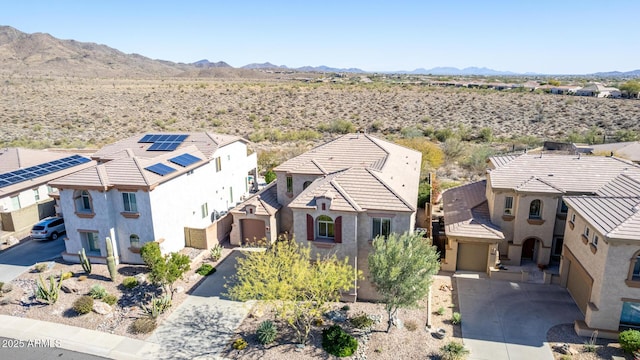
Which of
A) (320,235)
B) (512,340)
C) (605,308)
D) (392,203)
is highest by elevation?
(392,203)

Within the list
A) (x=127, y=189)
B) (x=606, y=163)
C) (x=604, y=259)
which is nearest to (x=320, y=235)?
(x=127, y=189)

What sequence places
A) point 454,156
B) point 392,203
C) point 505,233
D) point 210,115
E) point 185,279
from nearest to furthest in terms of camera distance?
point 392,203
point 185,279
point 505,233
point 454,156
point 210,115

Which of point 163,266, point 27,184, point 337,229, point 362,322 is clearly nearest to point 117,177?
point 163,266

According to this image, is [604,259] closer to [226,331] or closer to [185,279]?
[226,331]

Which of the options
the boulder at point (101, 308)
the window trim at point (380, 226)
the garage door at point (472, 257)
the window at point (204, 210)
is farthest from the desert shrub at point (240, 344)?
the garage door at point (472, 257)

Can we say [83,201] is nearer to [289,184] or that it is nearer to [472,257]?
[289,184]
